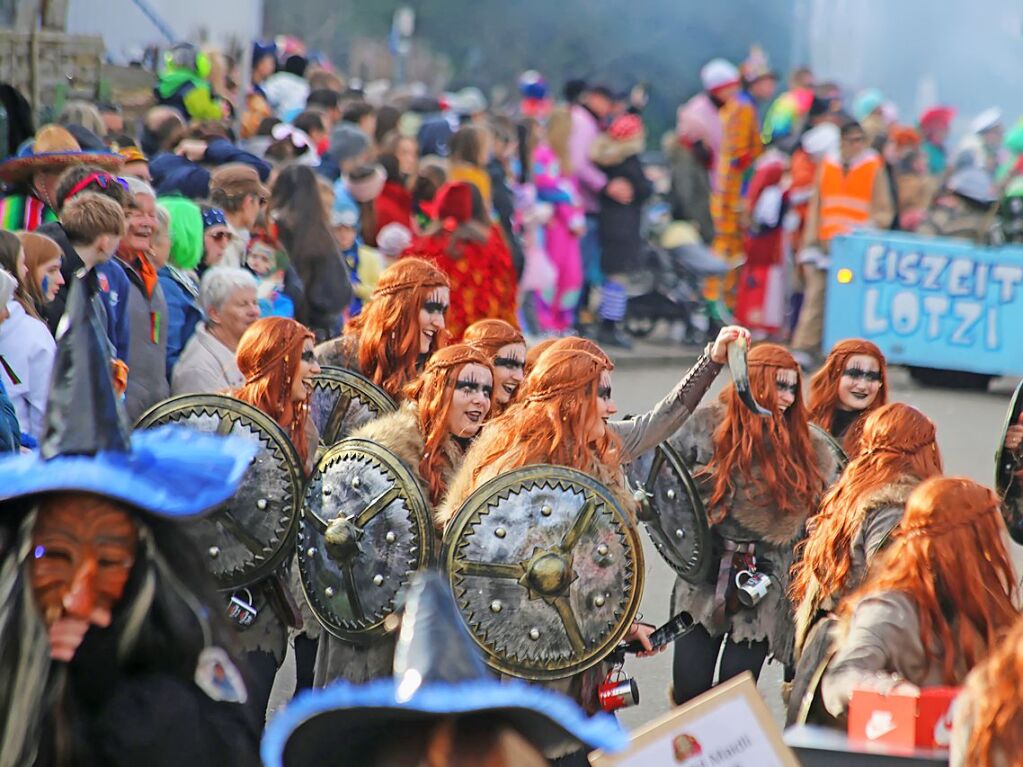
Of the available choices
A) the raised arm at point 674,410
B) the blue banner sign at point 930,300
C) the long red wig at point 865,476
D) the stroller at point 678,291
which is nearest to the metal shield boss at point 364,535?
the raised arm at point 674,410

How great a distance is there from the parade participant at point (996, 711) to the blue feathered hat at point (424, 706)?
2.89 ft

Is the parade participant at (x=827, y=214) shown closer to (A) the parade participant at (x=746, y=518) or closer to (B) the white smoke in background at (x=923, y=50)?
(A) the parade participant at (x=746, y=518)

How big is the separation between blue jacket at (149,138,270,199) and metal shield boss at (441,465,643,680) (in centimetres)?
519

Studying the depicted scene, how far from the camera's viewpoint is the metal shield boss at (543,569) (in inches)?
192

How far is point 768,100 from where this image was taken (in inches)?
743

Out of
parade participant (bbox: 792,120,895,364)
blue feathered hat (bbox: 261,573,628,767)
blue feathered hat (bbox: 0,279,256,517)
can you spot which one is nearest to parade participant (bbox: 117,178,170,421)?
blue feathered hat (bbox: 0,279,256,517)

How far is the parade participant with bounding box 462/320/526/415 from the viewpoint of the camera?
21.3 feet

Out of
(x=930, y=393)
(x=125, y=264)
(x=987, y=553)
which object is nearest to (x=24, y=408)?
(x=125, y=264)

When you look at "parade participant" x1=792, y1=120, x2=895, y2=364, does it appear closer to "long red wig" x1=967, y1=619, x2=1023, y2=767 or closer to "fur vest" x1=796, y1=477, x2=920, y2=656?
"fur vest" x1=796, y1=477, x2=920, y2=656

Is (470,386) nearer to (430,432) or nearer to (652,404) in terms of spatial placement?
(430,432)

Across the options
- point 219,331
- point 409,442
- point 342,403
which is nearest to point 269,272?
point 219,331

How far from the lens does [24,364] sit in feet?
20.5

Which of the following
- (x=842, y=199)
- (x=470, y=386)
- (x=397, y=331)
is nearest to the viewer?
(x=470, y=386)

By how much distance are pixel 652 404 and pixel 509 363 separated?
21.2ft
